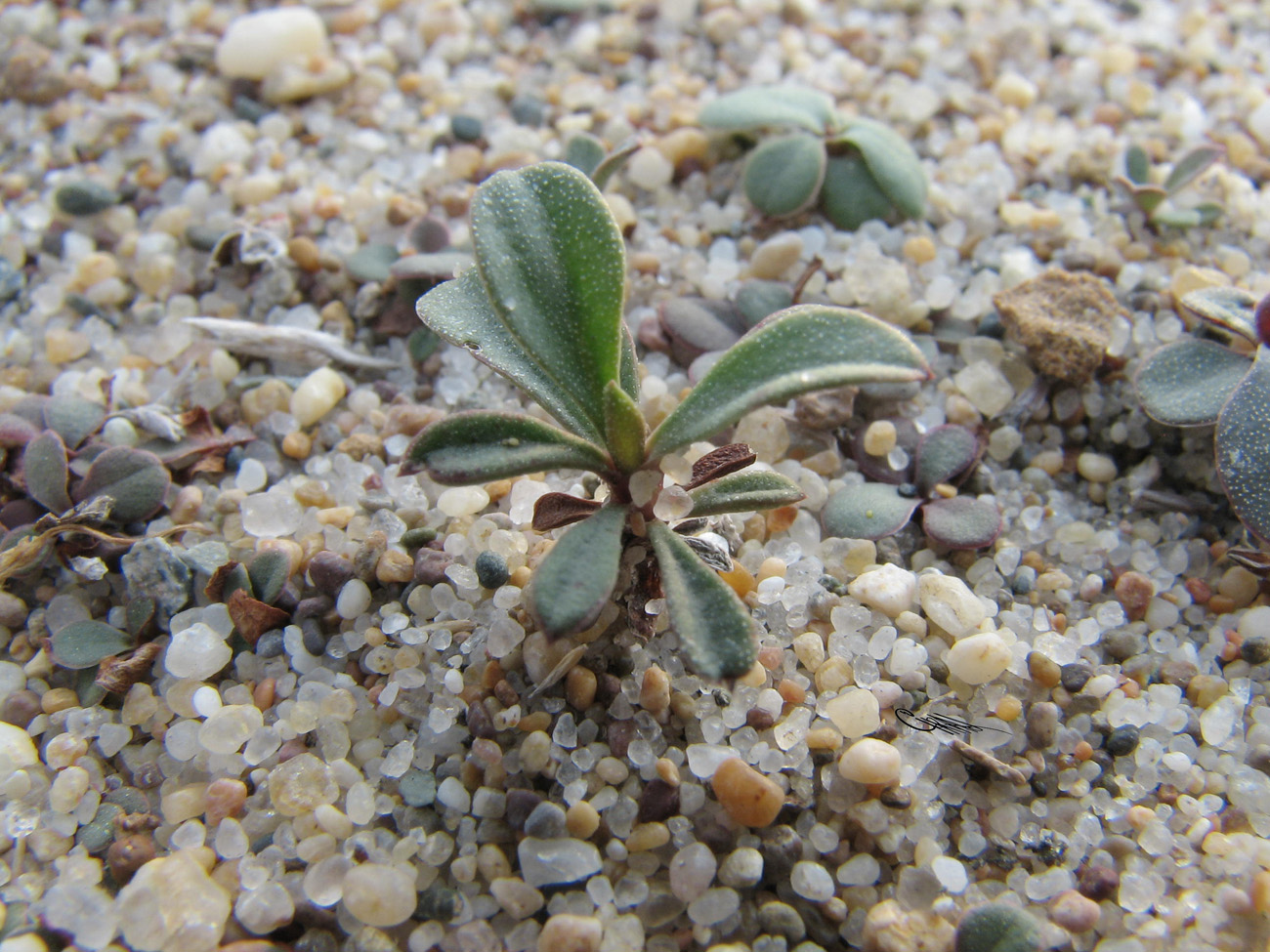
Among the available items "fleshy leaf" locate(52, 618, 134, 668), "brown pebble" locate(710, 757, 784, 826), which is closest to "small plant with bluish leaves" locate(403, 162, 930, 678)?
"brown pebble" locate(710, 757, 784, 826)

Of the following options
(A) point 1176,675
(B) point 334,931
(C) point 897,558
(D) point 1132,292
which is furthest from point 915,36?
(B) point 334,931

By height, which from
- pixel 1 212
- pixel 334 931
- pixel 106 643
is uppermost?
pixel 1 212

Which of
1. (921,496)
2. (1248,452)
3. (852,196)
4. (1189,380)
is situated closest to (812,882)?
(921,496)

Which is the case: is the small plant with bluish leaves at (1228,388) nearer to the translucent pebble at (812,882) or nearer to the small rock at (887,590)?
the small rock at (887,590)

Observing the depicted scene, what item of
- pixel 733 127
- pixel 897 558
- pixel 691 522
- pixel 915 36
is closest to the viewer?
pixel 691 522

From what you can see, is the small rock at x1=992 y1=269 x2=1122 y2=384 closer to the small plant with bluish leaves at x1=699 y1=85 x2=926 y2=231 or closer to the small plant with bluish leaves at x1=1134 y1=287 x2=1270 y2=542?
the small plant with bluish leaves at x1=1134 y1=287 x2=1270 y2=542

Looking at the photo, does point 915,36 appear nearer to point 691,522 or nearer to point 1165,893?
point 691,522

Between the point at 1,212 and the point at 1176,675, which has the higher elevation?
the point at 1,212

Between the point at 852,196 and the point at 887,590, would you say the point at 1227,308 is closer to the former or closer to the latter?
the point at 852,196
